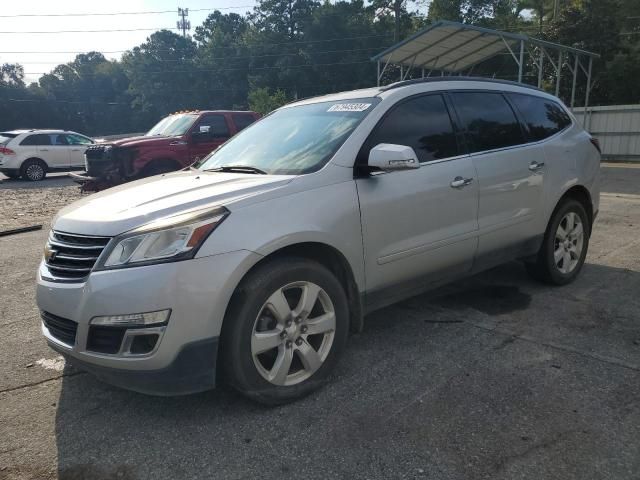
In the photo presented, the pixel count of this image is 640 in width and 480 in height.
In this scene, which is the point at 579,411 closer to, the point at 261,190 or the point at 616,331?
the point at 616,331

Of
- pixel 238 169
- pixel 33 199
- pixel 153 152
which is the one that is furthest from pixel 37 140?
pixel 238 169

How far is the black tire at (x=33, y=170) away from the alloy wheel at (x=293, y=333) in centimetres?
1759

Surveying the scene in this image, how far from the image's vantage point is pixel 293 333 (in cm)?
297

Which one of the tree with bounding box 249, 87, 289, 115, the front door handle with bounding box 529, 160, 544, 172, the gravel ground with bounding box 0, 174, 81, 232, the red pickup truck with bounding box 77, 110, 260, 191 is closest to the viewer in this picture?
the front door handle with bounding box 529, 160, 544, 172

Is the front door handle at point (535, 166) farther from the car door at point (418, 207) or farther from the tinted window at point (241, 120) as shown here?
the tinted window at point (241, 120)

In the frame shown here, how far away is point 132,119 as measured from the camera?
7019cm

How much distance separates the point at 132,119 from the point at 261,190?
73407 millimetres

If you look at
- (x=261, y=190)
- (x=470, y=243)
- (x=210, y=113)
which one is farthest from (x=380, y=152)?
(x=210, y=113)

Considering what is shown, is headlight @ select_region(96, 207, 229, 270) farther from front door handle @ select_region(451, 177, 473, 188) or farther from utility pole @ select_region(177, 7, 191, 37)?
utility pole @ select_region(177, 7, 191, 37)

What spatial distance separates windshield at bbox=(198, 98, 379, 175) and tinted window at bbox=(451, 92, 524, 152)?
88cm

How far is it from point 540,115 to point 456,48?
1331 cm


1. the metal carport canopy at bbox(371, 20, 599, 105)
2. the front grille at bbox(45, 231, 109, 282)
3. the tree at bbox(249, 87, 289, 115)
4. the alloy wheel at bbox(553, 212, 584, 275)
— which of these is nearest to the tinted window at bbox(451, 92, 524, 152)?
the alloy wheel at bbox(553, 212, 584, 275)

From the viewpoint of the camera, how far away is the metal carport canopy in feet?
47.6

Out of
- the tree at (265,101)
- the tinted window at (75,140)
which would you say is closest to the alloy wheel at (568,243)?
the tinted window at (75,140)
